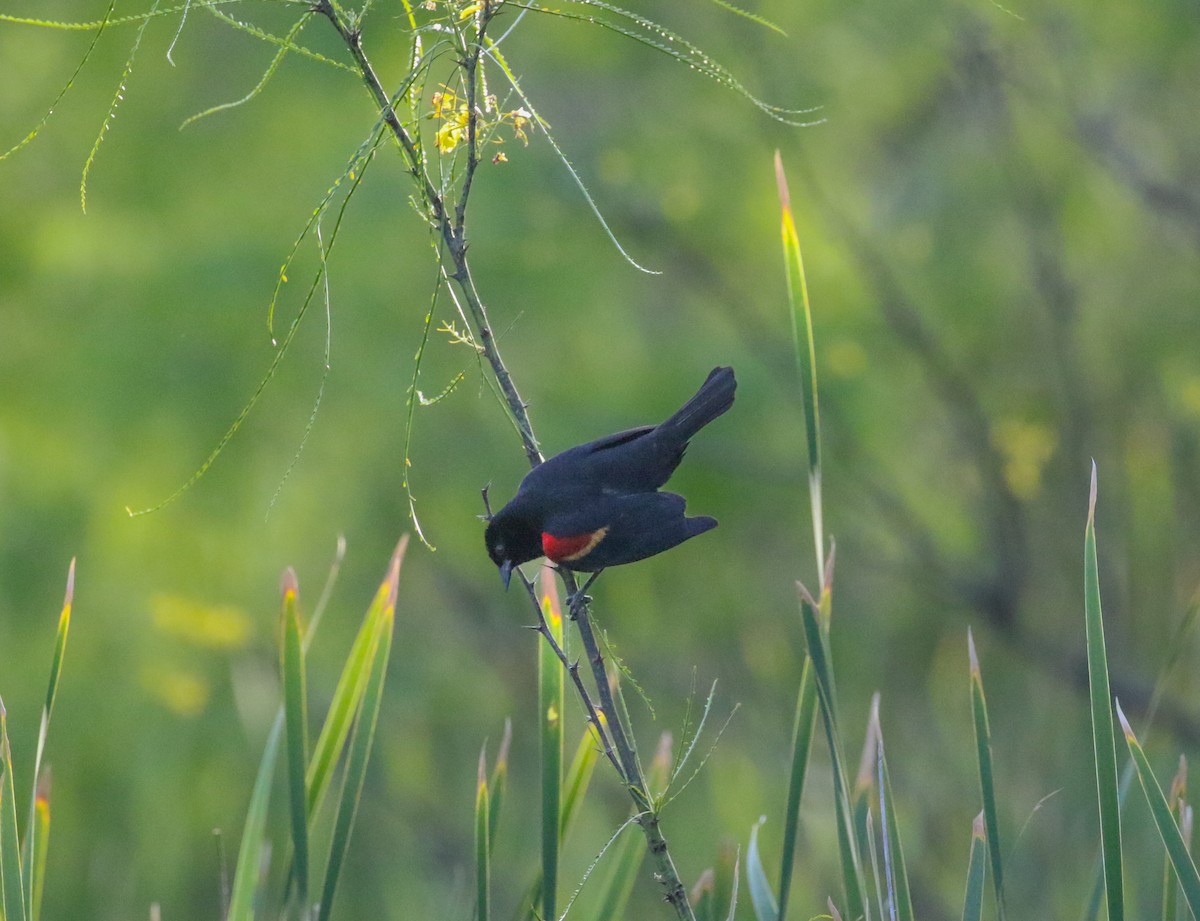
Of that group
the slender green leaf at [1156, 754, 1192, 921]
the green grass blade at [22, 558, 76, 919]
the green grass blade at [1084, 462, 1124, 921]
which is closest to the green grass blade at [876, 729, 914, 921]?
the green grass blade at [1084, 462, 1124, 921]

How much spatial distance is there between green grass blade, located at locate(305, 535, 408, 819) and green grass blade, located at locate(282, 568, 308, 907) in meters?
0.14

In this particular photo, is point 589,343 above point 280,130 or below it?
below

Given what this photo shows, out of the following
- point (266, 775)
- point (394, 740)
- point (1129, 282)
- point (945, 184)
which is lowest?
point (394, 740)

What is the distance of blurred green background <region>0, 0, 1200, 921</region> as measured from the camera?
557 cm

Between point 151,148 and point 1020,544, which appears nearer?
point 151,148

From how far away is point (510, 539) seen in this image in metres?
2.51

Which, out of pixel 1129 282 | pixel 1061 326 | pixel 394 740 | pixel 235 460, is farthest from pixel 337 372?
pixel 1129 282

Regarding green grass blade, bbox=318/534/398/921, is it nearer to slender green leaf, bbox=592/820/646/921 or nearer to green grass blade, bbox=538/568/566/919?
green grass blade, bbox=538/568/566/919

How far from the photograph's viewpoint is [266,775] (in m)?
2.29

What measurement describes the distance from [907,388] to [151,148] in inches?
148

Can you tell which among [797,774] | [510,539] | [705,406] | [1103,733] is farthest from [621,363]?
[1103,733]

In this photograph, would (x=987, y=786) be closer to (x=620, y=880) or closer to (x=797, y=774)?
(x=797, y=774)

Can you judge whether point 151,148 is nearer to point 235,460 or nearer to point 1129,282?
point 235,460

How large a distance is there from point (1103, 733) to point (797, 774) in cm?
48
